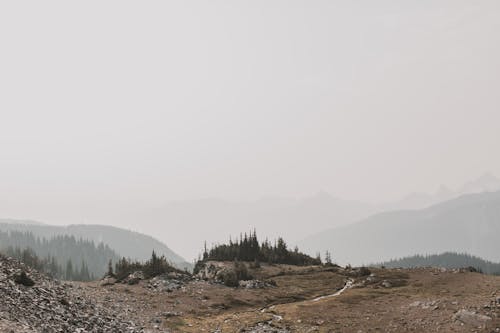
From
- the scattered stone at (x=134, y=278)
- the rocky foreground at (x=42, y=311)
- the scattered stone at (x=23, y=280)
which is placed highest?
the scattered stone at (x=23, y=280)

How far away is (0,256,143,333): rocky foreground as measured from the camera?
31.8 metres

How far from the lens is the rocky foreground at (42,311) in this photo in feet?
104

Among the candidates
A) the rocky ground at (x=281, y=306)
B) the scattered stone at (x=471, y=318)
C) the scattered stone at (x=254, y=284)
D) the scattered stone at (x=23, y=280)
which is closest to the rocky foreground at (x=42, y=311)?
the scattered stone at (x=23, y=280)

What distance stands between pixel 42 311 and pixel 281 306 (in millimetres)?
42212

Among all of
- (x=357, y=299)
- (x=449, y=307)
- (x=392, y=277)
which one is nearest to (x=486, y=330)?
(x=449, y=307)

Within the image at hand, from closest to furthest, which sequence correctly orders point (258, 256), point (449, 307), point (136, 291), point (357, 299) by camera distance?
point (449, 307), point (357, 299), point (136, 291), point (258, 256)

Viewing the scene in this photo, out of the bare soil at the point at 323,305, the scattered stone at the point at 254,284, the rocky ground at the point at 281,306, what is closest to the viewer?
the rocky ground at the point at 281,306

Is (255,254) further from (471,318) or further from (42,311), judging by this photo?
(42,311)

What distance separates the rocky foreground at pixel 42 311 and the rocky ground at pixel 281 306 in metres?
0.19

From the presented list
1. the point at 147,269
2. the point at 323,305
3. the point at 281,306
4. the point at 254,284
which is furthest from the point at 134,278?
the point at 323,305

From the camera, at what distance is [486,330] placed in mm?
43719

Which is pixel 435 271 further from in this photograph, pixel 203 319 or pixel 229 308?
pixel 203 319

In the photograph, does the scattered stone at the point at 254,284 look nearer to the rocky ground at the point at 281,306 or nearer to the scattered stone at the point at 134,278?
the rocky ground at the point at 281,306

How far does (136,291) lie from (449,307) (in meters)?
55.5
